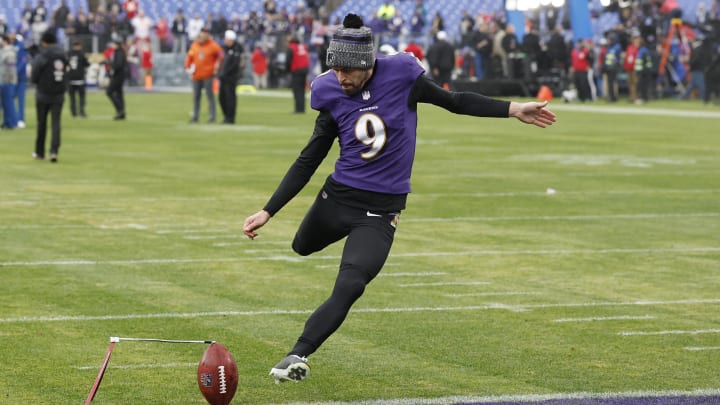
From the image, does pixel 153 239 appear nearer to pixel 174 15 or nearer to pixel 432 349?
pixel 432 349

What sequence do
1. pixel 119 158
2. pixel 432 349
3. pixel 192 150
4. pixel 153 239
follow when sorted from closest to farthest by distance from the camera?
1. pixel 432 349
2. pixel 153 239
3. pixel 119 158
4. pixel 192 150

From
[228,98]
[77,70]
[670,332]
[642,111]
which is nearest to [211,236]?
[670,332]

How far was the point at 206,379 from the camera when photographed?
270 inches

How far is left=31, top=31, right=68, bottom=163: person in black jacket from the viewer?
22391 millimetres

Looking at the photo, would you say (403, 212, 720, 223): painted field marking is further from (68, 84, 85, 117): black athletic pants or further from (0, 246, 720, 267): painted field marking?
(68, 84, 85, 117): black athletic pants

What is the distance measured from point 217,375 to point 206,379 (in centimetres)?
6

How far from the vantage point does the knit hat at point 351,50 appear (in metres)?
7.31

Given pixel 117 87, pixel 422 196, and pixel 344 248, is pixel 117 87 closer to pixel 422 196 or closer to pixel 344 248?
pixel 422 196

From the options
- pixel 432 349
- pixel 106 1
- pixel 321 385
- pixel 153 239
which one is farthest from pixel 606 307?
pixel 106 1

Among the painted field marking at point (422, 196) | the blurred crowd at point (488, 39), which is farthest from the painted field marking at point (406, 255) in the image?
the blurred crowd at point (488, 39)

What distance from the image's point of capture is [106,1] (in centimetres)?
5584

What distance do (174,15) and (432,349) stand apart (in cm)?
4925

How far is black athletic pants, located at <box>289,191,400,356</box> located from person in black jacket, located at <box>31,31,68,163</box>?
1515 cm

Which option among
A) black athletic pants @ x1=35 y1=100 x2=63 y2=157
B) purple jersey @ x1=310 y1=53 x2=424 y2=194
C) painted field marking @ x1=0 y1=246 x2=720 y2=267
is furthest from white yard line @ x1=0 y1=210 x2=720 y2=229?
black athletic pants @ x1=35 y1=100 x2=63 y2=157
